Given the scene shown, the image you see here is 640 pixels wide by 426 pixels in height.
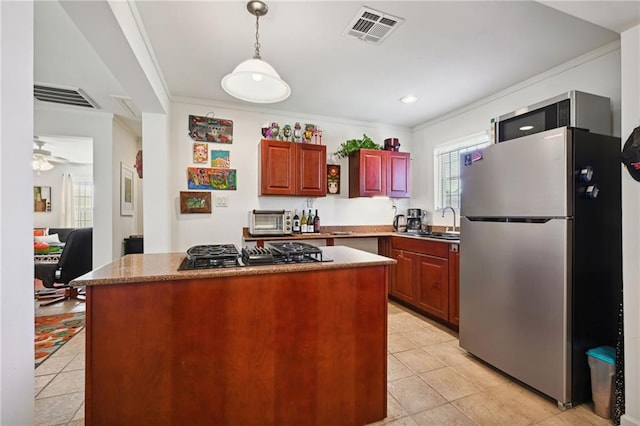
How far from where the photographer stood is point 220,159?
3.66m

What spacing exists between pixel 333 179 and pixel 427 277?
71.0 inches

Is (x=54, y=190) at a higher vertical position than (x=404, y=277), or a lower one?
higher

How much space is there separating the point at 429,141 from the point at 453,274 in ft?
7.24

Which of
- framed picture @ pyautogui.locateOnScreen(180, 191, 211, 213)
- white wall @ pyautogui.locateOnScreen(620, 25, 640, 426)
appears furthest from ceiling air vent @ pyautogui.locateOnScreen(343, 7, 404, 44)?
framed picture @ pyautogui.locateOnScreen(180, 191, 211, 213)

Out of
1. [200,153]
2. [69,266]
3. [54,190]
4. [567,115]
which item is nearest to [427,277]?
[567,115]

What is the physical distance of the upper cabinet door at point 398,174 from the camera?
4.02 m

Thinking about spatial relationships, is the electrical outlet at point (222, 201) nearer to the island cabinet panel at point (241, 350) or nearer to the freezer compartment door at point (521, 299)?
the island cabinet panel at point (241, 350)

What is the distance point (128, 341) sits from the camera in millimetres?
1273

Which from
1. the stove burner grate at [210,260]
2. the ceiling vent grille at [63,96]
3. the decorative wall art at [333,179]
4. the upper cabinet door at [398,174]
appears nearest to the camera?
the stove burner grate at [210,260]

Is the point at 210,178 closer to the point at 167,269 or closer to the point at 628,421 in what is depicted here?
the point at 167,269

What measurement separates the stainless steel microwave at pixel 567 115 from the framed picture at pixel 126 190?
512cm

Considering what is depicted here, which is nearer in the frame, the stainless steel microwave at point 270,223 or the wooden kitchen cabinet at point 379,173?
the stainless steel microwave at point 270,223

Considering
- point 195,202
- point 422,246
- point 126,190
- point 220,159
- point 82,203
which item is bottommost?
point 422,246

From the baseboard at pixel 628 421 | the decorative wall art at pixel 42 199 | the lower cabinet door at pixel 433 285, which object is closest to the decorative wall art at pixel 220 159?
the lower cabinet door at pixel 433 285
